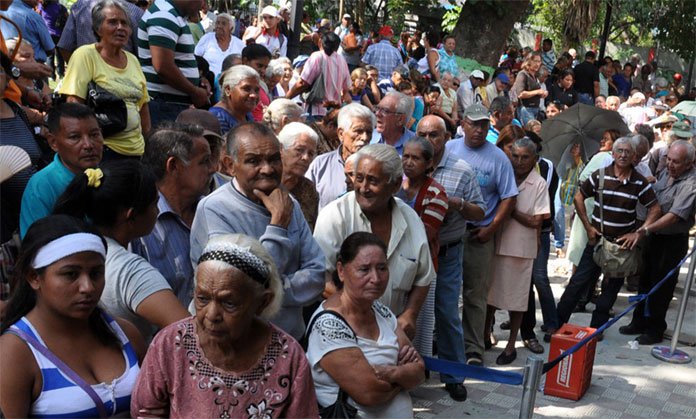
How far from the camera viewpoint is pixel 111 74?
5082 mm

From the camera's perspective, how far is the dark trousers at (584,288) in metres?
7.30

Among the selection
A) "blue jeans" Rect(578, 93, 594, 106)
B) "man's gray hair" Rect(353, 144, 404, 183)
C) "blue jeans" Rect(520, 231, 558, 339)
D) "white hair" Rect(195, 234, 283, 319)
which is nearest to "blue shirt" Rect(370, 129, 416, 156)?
"man's gray hair" Rect(353, 144, 404, 183)

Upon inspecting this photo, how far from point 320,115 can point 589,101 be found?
10.6 m

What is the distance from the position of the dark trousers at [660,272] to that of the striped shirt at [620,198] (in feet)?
2.12

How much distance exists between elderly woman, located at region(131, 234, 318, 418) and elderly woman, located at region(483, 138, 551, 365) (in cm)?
422

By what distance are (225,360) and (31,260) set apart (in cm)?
74

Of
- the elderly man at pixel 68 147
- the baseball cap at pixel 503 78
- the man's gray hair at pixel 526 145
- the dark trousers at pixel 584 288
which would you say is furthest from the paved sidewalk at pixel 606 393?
the baseball cap at pixel 503 78

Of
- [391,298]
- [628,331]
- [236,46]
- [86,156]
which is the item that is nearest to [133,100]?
[86,156]

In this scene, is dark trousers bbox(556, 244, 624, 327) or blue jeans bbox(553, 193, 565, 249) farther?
blue jeans bbox(553, 193, 565, 249)

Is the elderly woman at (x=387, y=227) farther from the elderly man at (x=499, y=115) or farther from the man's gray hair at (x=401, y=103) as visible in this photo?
the elderly man at (x=499, y=115)

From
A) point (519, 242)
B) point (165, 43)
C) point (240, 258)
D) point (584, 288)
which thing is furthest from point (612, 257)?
point (240, 258)

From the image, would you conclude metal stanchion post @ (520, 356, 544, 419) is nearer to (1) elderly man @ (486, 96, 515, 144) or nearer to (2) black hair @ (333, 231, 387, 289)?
(2) black hair @ (333, 231, 387, 289)

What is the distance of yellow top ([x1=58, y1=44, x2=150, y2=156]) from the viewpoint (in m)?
4.94

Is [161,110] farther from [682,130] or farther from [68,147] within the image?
[682,130]
